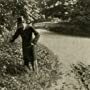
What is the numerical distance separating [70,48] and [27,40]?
6.05 metres

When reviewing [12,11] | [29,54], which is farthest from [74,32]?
[29,54]

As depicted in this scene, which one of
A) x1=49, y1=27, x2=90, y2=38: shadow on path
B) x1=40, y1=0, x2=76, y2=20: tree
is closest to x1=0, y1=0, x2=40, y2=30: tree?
x1=49, y1=27, x2=90, y2=38: shadow on path

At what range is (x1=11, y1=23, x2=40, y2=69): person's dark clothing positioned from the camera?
10.6m

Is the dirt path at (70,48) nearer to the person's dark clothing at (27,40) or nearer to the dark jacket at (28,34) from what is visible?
the person's dark clothing at (27,40)

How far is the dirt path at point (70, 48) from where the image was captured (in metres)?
14.3

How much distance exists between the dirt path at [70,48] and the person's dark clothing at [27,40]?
2957mm

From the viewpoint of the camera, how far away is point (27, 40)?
10.7m

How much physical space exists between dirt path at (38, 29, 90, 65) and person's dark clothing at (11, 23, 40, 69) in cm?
296

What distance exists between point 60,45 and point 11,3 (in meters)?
6.83

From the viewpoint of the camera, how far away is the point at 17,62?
11.7m

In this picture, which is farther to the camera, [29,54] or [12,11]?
[12,11]

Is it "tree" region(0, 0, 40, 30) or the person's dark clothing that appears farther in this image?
"tree" region(0, 0, 40, 30)

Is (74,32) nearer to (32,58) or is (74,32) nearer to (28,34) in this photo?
(32,58)

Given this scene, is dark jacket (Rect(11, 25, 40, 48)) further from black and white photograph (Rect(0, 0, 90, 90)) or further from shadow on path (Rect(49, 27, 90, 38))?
shadow on path (Rect(49, 27, 90, 38))
